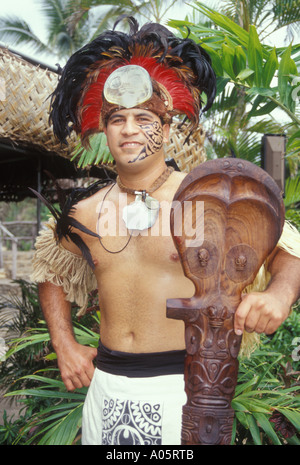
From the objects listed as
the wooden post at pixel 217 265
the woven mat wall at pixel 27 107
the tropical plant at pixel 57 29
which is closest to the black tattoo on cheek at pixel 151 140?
the wooden post at pixel 217 265

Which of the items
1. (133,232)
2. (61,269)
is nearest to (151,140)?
(133,232)

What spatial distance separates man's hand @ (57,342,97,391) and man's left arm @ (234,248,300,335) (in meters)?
0.66

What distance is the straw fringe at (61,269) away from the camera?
5.63ft

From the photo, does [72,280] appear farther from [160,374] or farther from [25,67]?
[25,67]

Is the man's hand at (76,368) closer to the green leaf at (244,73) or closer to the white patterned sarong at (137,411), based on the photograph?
the white patterned sarong at (137,411)

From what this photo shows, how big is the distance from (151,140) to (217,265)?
19.4 inches

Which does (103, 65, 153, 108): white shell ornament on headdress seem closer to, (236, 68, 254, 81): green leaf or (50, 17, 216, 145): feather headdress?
(50, 17, 216, 145): feather headdress

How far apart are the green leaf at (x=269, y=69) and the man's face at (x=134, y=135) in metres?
1.04

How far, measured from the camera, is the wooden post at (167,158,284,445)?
3.80 feet

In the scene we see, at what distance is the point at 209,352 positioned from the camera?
117cm

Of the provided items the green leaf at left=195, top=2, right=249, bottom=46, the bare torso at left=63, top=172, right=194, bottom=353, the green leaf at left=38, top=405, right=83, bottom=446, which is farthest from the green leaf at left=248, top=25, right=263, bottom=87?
the green leaf at left=38, top=405, right=83, bottom=446

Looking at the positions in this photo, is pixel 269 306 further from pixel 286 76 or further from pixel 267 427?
pixel 286 76
